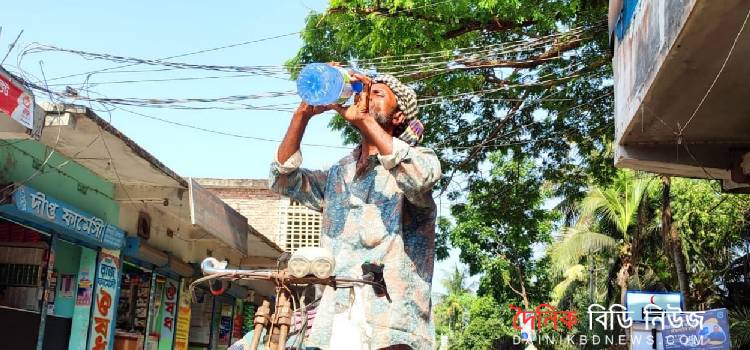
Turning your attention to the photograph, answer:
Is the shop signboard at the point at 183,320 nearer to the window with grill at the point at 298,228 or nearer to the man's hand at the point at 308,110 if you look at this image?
the window with grill at the point at 298,228

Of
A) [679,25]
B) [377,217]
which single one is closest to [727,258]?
[679,25]

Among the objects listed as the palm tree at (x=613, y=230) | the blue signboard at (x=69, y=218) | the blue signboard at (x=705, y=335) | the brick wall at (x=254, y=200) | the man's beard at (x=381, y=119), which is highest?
the palm tree at (x=613, y=230)

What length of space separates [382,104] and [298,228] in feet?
40.8

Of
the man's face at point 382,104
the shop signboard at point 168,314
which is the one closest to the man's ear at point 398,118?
the man's face at point 382,104

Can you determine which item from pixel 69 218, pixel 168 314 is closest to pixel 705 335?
pixel 168 314

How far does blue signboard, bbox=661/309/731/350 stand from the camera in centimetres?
1164

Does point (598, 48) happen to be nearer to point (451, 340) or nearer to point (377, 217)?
point (377, 217)

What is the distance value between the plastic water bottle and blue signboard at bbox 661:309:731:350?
33.8ft

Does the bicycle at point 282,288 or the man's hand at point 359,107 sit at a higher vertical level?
the man's hand at point 359,107

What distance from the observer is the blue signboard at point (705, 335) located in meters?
11.6

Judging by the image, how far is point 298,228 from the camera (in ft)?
51.1

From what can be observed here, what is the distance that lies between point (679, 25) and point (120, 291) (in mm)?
7686

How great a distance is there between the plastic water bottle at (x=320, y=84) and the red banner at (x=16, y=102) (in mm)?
3471

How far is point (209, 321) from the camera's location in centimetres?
1302
